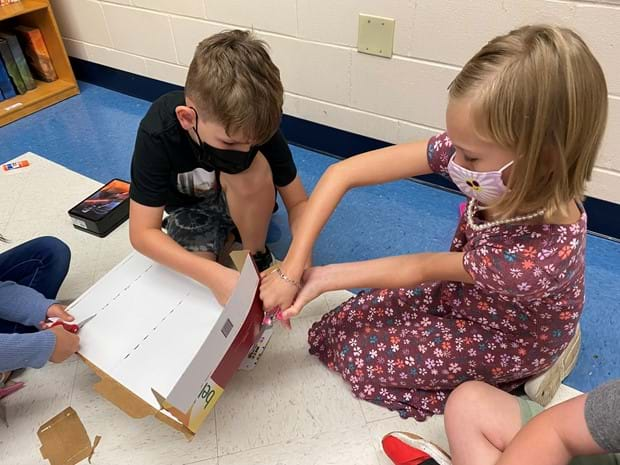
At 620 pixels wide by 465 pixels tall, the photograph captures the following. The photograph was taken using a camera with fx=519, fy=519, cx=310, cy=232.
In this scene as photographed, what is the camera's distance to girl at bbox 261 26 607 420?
25.8 inches

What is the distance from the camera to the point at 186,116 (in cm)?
98

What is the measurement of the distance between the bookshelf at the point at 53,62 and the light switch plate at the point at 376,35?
1.38 meters

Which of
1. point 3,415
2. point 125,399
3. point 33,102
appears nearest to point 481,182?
point 125,399

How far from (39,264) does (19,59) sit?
1.38 m

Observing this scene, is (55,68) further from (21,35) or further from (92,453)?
(92,453)

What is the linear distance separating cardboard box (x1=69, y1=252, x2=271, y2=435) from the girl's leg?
0.15 m

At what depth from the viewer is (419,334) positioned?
1.05 metres

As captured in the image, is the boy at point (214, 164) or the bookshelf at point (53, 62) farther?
the bookshelf at point (53, 62)

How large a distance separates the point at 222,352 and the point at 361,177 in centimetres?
42

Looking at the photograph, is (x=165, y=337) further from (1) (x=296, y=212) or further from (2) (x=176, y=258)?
(1) (x=296, y=212)

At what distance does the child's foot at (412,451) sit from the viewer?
3.07ft

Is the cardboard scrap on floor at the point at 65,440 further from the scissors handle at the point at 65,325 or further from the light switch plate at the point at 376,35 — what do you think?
the light switch plate at the point at 376,35

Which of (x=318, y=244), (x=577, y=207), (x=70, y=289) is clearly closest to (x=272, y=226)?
(x=318, y=244)

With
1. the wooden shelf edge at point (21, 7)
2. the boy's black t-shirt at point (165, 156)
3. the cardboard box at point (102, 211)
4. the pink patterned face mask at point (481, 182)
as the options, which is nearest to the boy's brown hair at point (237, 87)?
the boy's black t-shirt at point (165, 156)
